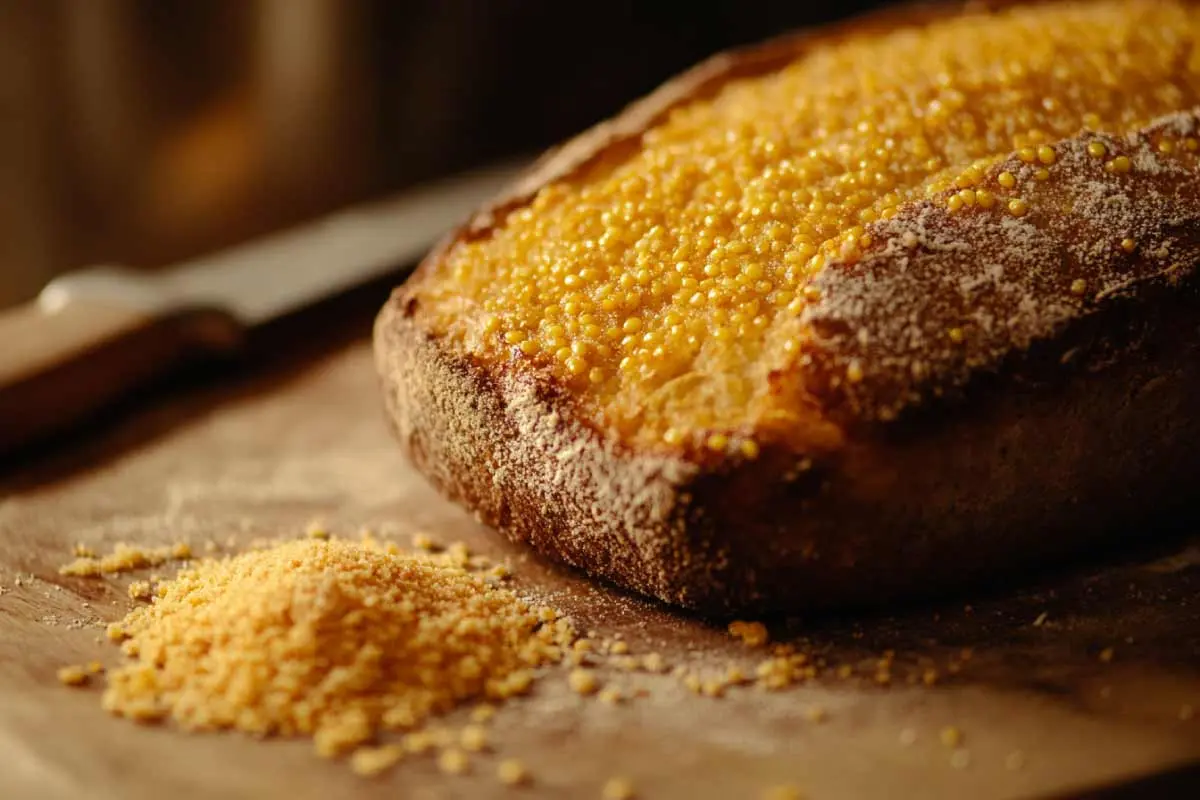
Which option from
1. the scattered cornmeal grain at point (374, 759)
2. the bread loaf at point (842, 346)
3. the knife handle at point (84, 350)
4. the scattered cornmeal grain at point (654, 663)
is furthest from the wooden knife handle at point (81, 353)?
the scattered cornmeal grain at point (654, 663)

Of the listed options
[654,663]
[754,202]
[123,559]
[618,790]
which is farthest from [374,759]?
[754,202]

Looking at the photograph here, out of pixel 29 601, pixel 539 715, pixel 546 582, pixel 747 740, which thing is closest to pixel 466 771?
pixel 539 715

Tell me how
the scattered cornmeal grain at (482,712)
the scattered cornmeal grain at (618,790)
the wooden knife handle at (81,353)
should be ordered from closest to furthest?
1. the scattered cornmeal grain at (618,790)
2. the scattered cornmeal grain at (482,712)
3. the wooden knife handle at (81,353)

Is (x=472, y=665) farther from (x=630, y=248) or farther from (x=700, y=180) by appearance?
(x=700, y=180)

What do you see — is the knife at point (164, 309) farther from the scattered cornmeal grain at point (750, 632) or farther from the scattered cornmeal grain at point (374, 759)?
the scattered cornmeal grain at point (750, 632)

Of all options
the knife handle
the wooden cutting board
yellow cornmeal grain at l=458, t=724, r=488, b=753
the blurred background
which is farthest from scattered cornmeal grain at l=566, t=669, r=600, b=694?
the blurred background

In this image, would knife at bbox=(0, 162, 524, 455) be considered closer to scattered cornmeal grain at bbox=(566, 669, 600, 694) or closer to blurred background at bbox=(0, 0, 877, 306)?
blurred background at bbox=(0, 0, 877, 306)
